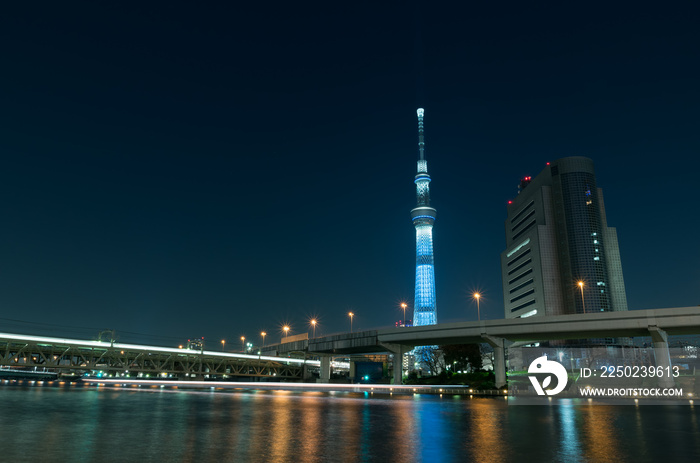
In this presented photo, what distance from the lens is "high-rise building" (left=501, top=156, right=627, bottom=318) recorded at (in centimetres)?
16775

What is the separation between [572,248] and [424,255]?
53.6 m

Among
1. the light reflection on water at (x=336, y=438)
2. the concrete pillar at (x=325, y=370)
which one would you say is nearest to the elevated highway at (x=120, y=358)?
the concrete pillar at (x=325, y=370)

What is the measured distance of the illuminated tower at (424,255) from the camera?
165m

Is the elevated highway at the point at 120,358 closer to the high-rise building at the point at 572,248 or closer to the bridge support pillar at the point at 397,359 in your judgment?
the bridge support pillar at the point at 397,359

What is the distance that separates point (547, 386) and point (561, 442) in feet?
112

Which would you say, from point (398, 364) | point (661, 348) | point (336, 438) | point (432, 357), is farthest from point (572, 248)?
point (336, 438)

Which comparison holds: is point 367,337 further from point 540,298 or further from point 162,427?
point 540,298

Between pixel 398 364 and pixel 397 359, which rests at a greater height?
pixel 397 359

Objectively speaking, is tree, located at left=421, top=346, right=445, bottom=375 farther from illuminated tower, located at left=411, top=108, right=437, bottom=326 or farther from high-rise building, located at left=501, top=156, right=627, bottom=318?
high-rise building, located at left=501, top=156, right=627, bottom=318

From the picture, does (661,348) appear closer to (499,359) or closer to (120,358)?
(499,359)

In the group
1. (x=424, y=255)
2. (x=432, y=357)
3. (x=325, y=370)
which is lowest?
(x=325, y=370)

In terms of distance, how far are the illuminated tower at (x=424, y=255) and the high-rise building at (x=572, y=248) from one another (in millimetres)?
40490

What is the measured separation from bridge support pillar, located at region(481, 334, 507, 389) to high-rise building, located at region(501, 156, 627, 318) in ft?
364

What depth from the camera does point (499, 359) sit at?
6712 cm
